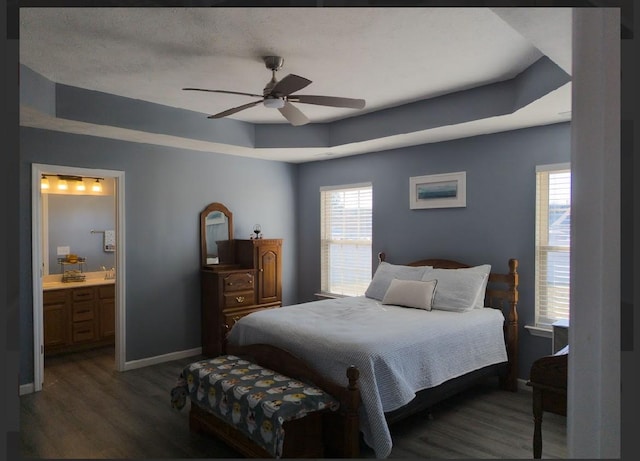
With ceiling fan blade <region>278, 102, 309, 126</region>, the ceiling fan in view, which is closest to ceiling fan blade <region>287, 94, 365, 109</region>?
the ceiling fan

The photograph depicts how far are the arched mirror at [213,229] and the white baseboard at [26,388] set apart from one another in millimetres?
2031

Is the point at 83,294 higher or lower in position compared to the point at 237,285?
lower

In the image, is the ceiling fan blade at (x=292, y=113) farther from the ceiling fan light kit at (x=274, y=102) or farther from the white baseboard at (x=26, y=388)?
the white baseboard at (x=26, y=388)

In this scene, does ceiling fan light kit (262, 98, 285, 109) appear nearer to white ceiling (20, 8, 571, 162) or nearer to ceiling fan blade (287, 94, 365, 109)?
ceiling fan blade (287, 94, 365, 109)

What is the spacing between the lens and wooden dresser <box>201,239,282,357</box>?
191 inches

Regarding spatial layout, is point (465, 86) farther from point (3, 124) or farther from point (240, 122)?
point (3, 124)

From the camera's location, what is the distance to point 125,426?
3154 mm

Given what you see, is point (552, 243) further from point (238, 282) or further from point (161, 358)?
point (161, 358)

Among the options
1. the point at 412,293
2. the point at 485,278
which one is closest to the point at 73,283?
the point at 412,293

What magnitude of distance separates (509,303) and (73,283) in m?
5.00

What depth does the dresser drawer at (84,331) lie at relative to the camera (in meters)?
5.11

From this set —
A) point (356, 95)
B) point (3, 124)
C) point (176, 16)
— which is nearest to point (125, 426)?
point (176, 16)

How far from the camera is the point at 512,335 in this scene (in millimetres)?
3891

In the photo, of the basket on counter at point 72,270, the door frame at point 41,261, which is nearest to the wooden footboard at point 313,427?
the door frame at point 41,261
